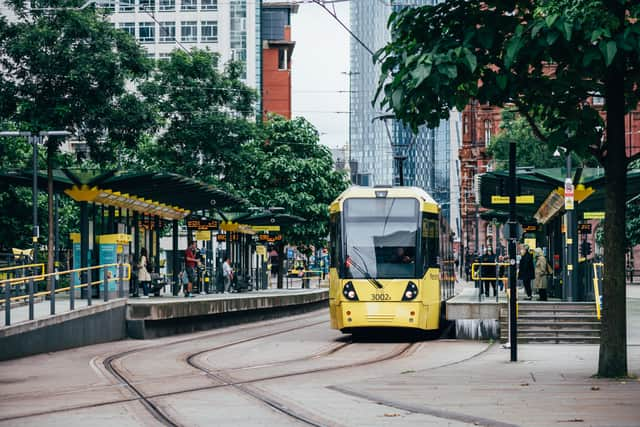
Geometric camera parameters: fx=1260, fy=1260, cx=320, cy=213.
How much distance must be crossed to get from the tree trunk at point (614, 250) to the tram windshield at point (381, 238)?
33.0 feet

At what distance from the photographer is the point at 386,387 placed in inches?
619

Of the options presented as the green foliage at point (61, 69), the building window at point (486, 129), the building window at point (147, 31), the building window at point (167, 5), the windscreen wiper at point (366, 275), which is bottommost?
the windscreen wiper at point (366, 275)

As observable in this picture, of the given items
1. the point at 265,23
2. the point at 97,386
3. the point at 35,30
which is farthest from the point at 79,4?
the point at 265,23

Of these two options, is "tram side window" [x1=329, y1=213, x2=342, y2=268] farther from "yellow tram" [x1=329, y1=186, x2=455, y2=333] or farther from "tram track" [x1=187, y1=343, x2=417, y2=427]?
"tram track" [x1=187, y1=343, x2=417, y2=427]

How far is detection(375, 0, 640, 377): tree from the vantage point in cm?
1430

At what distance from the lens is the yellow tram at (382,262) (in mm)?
26375

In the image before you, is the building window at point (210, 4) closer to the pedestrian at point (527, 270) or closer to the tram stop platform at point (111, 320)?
the tram stop platform at point (111, 320)

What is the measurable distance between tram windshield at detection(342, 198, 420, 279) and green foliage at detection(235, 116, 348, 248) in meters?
36.5

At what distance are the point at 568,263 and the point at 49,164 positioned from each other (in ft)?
42.1

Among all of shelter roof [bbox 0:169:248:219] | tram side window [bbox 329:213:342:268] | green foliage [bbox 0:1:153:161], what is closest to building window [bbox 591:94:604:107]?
tram side window [bbox 329:213:342:268]

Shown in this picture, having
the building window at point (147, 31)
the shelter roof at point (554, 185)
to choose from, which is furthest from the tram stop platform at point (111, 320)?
the building window at point (147, 31)

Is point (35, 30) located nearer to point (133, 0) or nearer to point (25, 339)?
point (25, 339)

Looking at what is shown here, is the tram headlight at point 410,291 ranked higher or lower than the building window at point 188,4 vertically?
lower

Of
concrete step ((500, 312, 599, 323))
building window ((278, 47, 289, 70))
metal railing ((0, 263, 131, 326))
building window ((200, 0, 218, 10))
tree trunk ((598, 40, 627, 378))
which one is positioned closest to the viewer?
tree trunk ((598, 40, 627, 378))
